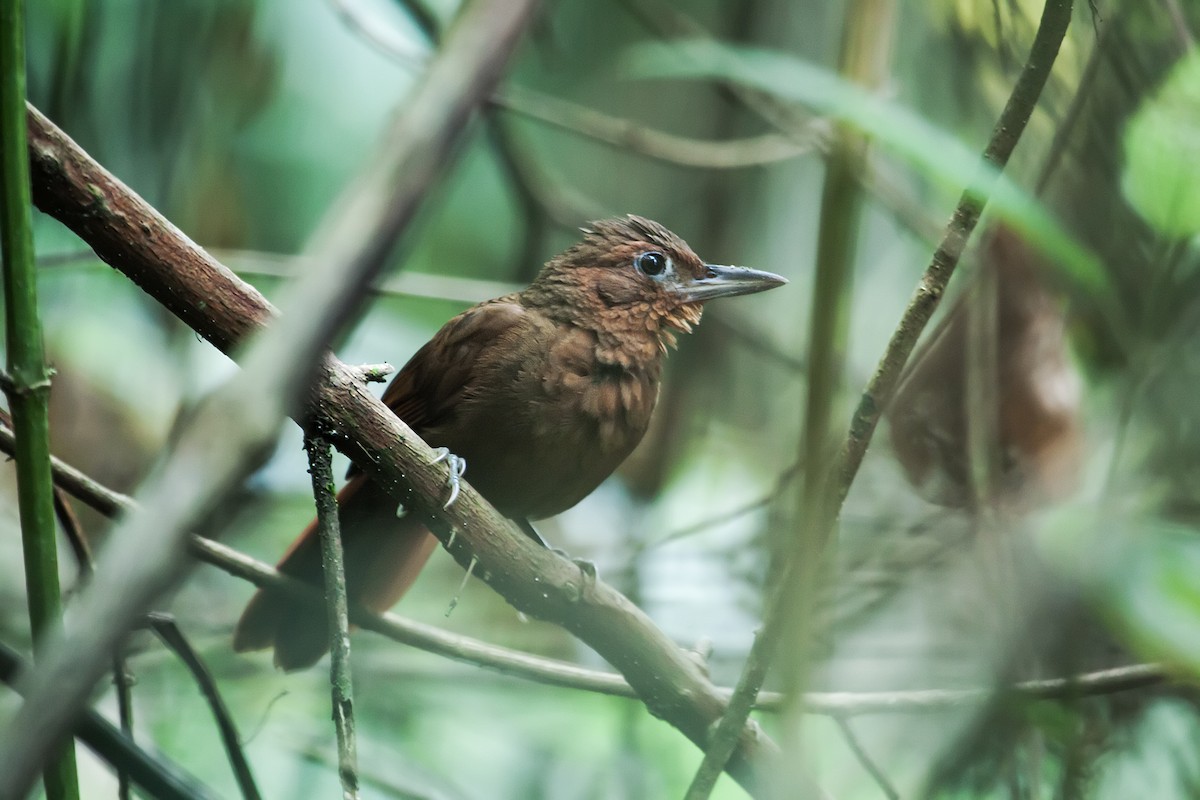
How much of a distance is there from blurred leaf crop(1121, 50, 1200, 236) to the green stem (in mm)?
1831

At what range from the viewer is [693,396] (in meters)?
4.64

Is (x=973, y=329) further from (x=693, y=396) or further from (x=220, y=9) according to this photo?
(x=220, y=9)

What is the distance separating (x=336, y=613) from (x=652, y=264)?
1.58m

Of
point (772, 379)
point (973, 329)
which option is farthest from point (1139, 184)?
point (772, 379)

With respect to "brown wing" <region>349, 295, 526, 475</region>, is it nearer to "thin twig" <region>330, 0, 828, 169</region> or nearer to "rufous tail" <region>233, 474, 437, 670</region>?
"rufous tail" <region>233, 474, 437, 670</region>

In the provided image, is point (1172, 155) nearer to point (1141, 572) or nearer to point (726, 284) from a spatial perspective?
point (1141, 572)

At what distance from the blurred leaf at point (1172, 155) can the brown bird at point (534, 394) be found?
0.95m

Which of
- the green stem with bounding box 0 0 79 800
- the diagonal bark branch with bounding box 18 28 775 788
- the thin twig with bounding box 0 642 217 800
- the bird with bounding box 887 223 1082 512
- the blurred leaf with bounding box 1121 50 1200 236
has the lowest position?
the thin twig with bounding box 0 642 217 800

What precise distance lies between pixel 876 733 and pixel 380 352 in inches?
91.8

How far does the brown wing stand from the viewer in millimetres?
2812

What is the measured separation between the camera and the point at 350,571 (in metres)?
3.01

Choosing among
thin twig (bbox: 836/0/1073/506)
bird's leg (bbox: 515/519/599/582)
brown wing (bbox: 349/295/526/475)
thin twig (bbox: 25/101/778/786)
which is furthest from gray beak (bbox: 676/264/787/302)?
thin twig (bbox: 836/0/1073/506)

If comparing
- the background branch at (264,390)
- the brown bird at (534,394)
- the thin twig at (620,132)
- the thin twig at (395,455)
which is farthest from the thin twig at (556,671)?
the background branch at (264,390)

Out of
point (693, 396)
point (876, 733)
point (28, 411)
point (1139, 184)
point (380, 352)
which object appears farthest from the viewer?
point (693, 396)
